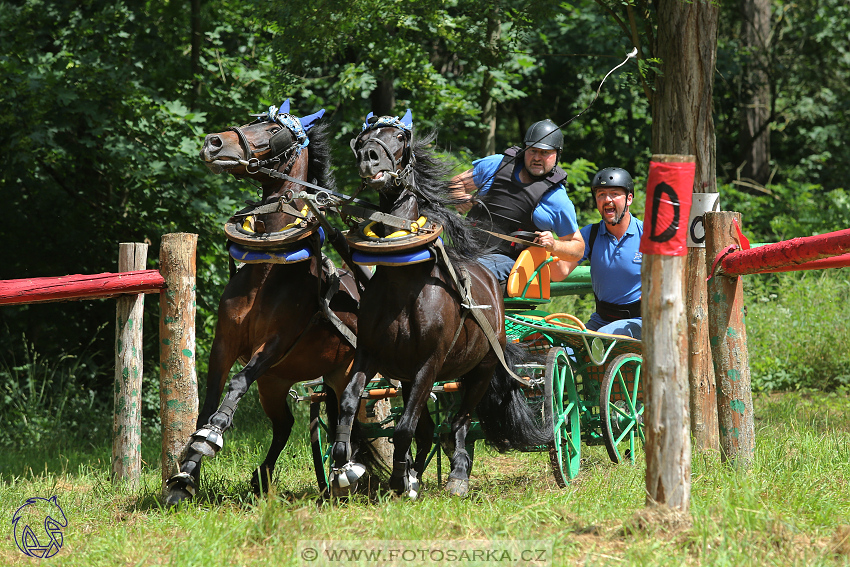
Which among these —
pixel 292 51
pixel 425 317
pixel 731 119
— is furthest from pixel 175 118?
pixel 731 119

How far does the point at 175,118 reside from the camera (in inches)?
317

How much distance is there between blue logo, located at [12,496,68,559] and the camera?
12.3ft

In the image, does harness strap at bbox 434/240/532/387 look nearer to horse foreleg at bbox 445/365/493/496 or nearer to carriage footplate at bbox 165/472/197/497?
horse foreleg at bbox 445/365/493/496

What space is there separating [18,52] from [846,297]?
969cm

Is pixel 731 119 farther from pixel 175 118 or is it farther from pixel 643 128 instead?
pixel 175 118

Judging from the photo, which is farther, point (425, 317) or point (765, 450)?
point (765, 450)

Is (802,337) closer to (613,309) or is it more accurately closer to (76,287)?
(613,309)

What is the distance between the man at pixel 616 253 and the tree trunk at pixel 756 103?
380 inches

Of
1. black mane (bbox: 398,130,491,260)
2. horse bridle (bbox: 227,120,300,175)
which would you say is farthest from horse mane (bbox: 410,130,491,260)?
horse bridle (bbox: 227,120,300,175)

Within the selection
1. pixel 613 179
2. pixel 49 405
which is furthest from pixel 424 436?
pixel 49 405

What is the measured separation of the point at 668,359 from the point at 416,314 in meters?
1.38

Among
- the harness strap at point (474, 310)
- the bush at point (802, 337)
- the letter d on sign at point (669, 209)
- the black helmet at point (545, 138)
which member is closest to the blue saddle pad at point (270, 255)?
the harness strap at point (474, 310)

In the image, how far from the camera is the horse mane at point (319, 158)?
16.4 ft

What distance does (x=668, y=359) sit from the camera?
11.2 ft
